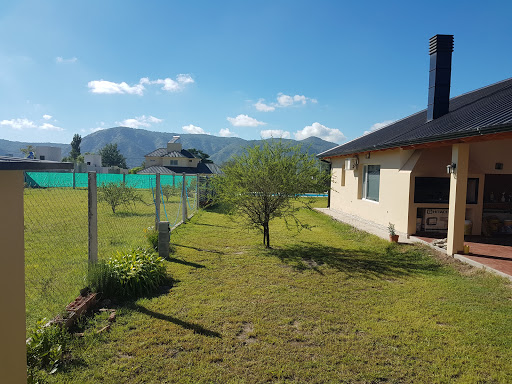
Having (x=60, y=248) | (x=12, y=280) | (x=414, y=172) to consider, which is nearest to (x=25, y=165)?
(x=12, y=280)

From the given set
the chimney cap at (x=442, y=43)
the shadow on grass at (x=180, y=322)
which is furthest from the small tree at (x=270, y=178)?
the chimney cap at (x=442, y=43)

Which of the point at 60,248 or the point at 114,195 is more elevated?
the point at 114,195

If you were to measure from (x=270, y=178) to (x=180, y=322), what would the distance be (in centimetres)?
419

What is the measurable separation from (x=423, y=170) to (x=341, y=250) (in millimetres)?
3341

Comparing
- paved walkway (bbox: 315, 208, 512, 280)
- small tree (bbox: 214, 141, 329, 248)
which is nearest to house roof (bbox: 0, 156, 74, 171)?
small tree (bbox: 214, 141, 329, 248)

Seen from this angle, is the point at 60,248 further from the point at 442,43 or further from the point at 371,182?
the point at 442,43

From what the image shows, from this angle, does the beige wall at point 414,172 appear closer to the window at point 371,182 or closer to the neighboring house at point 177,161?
the window at point 371,182

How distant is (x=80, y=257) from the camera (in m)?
6.91

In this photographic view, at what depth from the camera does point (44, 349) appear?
3201mm

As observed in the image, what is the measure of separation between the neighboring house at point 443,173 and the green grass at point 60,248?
18.7 ft

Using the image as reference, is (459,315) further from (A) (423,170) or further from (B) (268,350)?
(A) (423,170)

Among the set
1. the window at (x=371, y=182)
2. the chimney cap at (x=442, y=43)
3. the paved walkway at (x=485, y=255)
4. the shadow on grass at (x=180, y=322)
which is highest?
the chimney cap at (x=442, y=43)

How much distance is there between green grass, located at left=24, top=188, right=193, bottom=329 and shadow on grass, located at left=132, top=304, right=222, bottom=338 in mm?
945

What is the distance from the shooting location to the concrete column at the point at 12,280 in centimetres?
200
